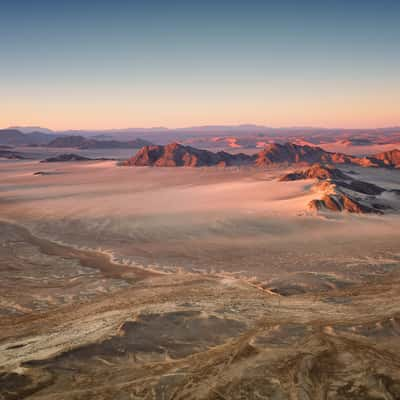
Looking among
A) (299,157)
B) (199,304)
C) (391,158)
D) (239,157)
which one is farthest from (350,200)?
(239,157)

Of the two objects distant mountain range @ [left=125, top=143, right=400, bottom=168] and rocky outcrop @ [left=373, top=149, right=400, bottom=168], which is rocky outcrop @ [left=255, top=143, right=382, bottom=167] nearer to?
distant mountain range @ [left=125, top=143, right=400, bottom=168]

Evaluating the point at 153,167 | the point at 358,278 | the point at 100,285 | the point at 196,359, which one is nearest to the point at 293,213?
the point at 358,278

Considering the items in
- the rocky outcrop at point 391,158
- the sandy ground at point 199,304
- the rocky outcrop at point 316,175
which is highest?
the rocky outcrop at point 391,158

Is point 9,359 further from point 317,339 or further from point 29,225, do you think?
point 29,225

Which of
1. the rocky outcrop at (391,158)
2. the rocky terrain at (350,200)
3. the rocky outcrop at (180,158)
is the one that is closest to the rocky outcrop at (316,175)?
the rocky terrain at (350,200)

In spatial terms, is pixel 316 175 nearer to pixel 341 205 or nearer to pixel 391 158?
pixel 341 205

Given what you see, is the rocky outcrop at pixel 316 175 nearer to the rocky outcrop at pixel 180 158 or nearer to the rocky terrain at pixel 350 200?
the rocky terrain at pixel 350 200
